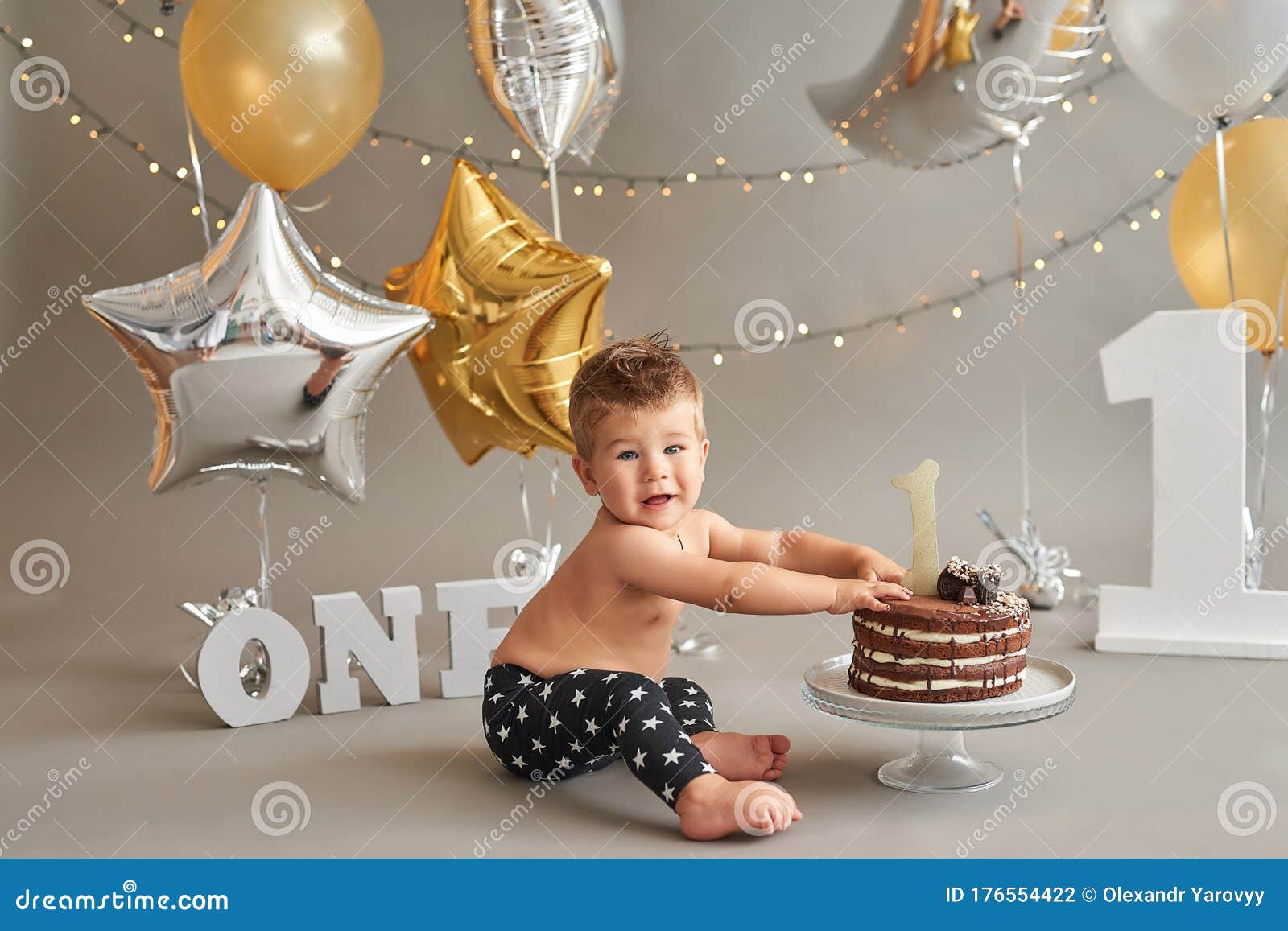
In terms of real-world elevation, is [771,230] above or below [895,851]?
above

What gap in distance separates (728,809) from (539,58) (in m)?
1.78

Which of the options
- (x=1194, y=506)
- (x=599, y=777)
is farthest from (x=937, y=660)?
(x=1194, y=506)

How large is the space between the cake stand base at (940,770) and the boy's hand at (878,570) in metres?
0.24

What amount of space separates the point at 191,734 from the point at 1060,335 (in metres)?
2.98

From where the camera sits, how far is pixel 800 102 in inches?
172

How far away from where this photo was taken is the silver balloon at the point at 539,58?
9.36ft

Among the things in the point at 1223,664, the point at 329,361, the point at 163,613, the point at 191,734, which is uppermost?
the point at 1223,664

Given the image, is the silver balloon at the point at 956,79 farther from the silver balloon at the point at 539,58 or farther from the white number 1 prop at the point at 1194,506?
the silver balloon at the point at 539,58

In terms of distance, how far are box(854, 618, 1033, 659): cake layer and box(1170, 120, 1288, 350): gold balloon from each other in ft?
5.17

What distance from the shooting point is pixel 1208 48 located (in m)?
2.86
